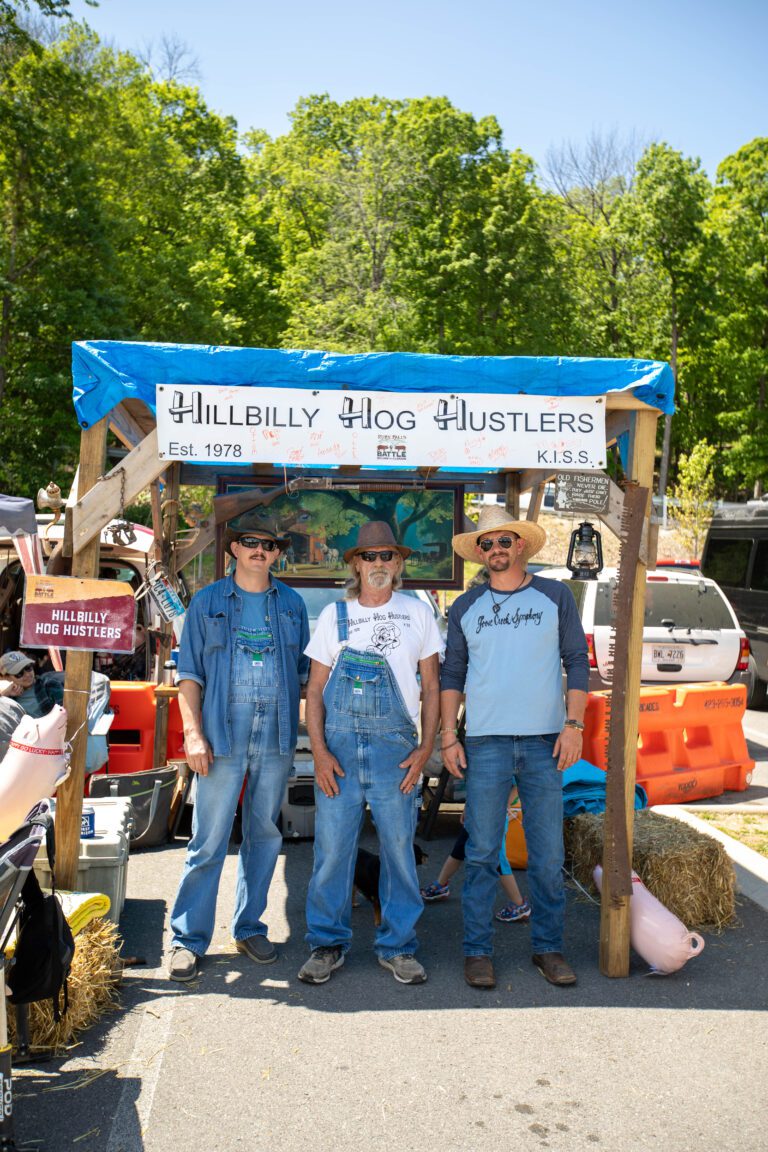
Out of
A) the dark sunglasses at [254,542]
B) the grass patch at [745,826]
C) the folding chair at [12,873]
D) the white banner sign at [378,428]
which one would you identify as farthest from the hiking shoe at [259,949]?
the grass patch at [745,826]

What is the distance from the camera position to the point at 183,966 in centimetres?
460

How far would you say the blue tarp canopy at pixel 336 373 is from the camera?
470 cm

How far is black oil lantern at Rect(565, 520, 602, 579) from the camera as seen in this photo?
6.47 meters

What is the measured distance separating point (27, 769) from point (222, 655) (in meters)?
1.61

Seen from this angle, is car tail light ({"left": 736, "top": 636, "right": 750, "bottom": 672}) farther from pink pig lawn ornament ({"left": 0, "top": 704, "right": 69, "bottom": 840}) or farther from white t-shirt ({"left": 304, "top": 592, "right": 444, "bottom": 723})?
pink pig lawn ornament ({"left": 0, "top": 704, "right": 69, "bottom": 840})

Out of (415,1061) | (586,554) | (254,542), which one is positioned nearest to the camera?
(415,1061)

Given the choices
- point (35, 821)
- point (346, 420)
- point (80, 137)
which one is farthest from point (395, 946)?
point (80, 137)

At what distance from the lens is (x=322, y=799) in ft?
15.5

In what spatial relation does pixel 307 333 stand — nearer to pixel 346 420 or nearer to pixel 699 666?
pixel 699 666

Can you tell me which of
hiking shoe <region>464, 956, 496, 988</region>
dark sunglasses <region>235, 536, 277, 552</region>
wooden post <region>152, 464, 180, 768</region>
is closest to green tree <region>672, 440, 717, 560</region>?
wooden post <region>152, 464, 180, 768</region>

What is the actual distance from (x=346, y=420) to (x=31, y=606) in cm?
165

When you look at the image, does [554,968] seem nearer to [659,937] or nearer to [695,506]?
[659,937]

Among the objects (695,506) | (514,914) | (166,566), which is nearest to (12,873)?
(514,914)

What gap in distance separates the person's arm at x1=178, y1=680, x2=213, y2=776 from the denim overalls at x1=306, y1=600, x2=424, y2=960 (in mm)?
536
